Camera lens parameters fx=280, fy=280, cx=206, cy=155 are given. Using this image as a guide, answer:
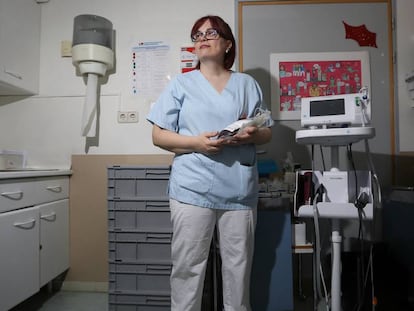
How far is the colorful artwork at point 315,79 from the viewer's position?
172 cm

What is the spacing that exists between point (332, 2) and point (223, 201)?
1518mm

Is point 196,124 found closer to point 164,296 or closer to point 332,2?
point 164,296

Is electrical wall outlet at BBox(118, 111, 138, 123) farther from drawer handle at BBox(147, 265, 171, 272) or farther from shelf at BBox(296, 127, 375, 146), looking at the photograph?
shelf at BBox(296, 127, 375, 146)

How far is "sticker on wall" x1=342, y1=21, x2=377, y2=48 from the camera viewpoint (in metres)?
1.73

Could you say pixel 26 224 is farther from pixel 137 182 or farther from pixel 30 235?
pixel 137 182

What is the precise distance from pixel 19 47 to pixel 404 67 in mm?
2343

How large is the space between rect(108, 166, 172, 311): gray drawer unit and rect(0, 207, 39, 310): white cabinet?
369 mm

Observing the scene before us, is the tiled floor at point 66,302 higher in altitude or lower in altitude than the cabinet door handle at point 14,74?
lower

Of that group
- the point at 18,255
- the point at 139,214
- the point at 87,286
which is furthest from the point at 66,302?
the point at 139,214

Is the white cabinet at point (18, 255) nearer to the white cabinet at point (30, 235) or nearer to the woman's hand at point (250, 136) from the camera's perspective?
the white cabinet at point (30, 235)

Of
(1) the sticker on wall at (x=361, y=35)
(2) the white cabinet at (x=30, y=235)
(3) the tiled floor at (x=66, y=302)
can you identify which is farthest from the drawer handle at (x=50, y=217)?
(1) the sticker on wall at (x=361, y=35)

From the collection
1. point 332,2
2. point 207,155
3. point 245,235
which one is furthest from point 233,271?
point 332,2

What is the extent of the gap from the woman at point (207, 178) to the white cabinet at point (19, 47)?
1108 millimetres

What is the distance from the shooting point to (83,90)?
72.2 inches
